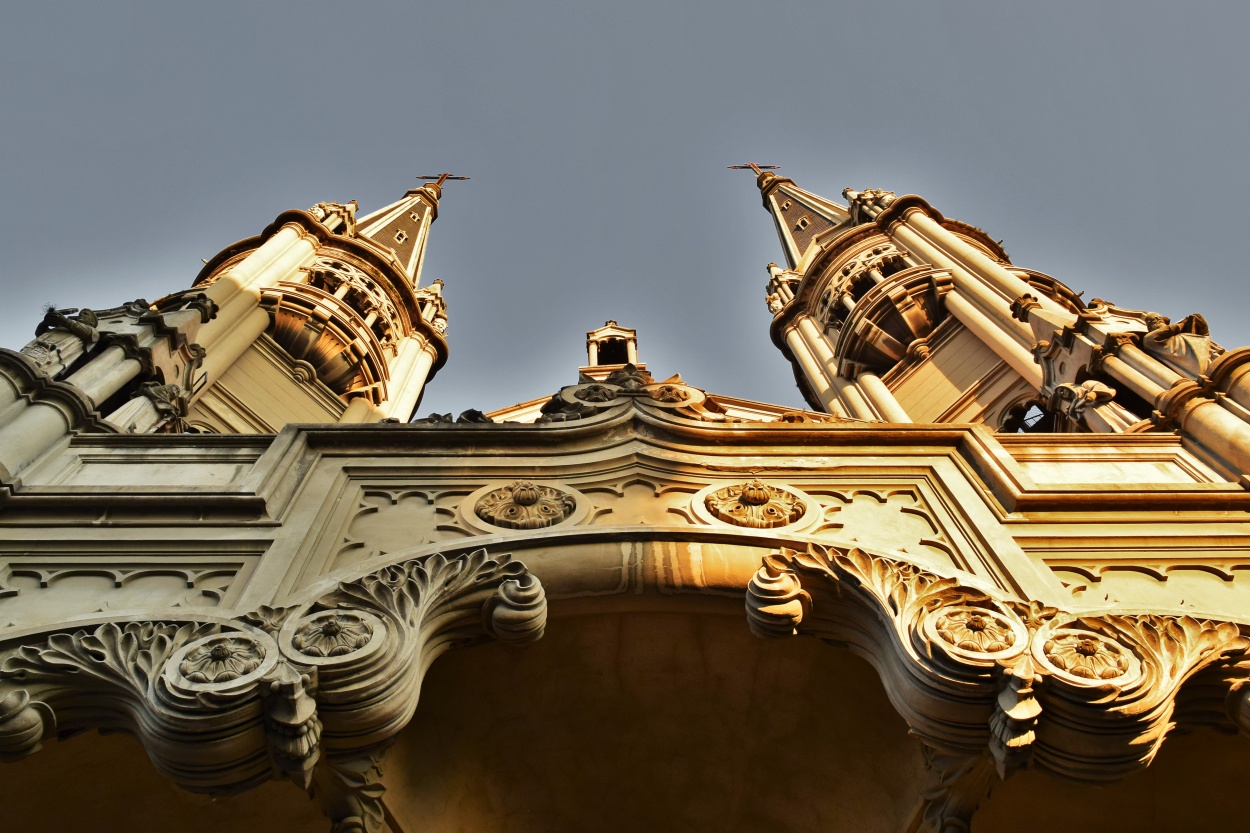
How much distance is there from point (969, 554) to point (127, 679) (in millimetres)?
5824

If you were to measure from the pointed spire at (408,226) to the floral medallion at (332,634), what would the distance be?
31.5 metres

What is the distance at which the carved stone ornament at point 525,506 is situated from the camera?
8868 millimetres

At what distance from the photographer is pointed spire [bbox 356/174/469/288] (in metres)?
41.1

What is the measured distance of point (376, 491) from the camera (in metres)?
9.63

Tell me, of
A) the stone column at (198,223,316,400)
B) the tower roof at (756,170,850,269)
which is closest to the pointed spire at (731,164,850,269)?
the tower roof at (756,170,850,269)

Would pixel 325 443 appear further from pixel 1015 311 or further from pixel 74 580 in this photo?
pixel 1015 311

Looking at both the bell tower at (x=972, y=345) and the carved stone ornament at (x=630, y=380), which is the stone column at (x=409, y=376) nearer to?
the bell tower at (x=972, y=345)

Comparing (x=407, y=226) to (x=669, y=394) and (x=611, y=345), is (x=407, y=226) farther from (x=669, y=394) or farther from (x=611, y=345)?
(x=669, y=394)

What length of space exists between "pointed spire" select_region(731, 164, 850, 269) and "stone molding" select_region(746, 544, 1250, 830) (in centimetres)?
2899

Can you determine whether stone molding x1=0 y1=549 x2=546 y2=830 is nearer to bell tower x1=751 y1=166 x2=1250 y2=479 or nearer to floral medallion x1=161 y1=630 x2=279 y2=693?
floral medallion x1=161 y1=630 x2=279 y2=693

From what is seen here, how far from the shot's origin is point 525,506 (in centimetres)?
917

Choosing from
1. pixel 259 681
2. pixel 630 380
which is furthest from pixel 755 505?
pixel 259 681

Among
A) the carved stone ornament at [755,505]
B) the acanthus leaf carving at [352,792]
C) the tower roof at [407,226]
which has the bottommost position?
the acanthus leaf carving at [352,792]

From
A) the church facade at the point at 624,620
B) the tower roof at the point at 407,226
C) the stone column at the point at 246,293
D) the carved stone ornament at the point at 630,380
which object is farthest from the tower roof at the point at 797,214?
the church facade at the point at 624,620
